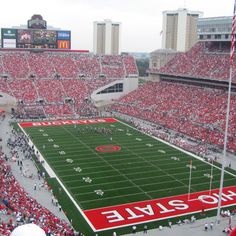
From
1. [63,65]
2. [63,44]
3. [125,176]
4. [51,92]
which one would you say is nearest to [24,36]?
[63,44]

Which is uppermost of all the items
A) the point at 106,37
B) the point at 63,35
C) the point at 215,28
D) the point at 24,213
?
the point at 106,37

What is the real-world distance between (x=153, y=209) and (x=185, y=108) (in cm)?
2520

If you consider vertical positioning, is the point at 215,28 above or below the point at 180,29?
below

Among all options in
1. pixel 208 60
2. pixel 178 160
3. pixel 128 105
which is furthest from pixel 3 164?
pixel 208 60

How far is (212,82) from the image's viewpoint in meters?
45.5

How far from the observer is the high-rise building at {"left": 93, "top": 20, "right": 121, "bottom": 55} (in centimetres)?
15088

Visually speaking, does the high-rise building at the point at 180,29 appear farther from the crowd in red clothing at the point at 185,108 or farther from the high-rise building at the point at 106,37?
the crowd in red clothing at the point at 185,108

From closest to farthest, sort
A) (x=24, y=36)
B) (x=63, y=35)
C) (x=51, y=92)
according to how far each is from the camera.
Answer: (x=51, y=92), (x=24, y=36), (x=63, y=35)

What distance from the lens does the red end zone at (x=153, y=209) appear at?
18.4 meters

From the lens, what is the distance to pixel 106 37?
151 m

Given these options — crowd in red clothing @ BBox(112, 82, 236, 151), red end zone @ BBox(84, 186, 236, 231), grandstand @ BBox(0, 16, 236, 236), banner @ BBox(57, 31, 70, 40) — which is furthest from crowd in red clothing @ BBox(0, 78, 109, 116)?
red end zone @ BBox(84, 186, 236, 231)

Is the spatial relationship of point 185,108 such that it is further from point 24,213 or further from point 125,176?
point 24,213

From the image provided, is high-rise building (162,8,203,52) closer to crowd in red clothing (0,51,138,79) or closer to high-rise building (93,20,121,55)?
high-rise building (93,20,121,55)

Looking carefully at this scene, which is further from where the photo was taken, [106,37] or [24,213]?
[106,37]
